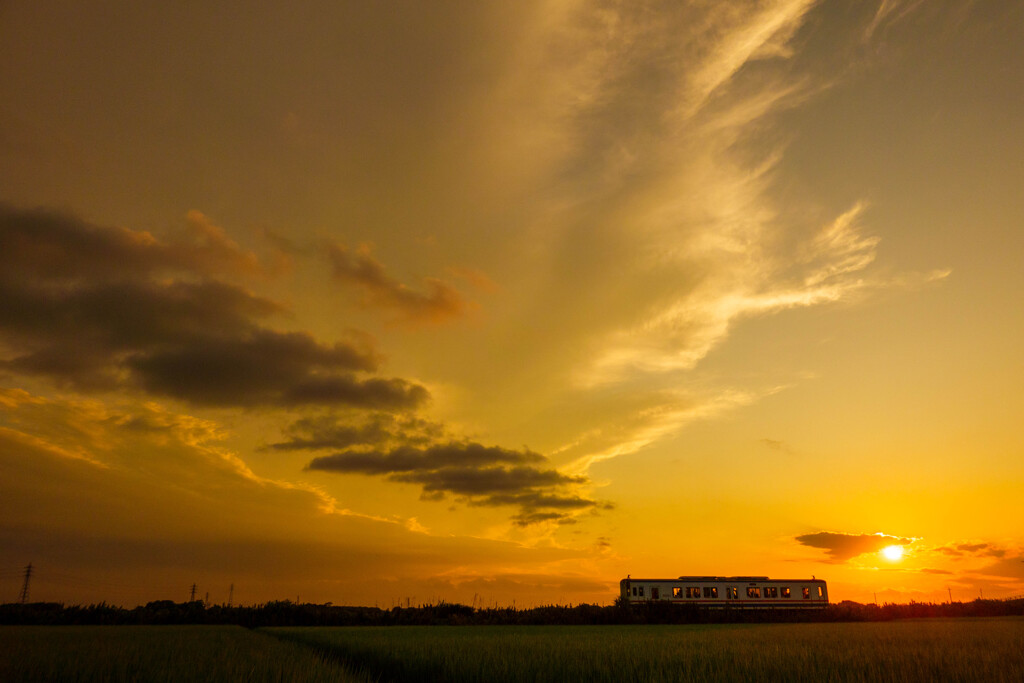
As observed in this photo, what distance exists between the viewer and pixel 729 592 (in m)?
66.0

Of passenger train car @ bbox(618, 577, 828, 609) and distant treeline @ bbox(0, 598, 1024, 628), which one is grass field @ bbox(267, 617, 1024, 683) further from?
passenger train car @ bbox(618, 577, 828, 609)

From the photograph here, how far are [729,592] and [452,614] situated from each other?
2847 centimetres

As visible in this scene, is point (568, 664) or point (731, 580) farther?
point (731, 580)

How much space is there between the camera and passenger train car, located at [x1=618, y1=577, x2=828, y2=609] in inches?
2571

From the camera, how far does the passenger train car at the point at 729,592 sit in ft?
214

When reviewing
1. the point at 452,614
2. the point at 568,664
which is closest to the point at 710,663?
the point at 568,664

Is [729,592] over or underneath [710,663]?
underneath

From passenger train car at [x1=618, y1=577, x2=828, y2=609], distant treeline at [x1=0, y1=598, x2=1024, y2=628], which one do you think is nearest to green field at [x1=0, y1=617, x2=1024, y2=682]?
distant treeline at [x1=0, y1=598, x2=1024, y2=628]

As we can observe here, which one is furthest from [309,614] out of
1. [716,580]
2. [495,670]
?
[495,670]

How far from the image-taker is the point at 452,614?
61.6 m

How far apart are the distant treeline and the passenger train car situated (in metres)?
2.10

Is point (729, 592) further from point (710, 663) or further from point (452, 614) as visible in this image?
point (710, 663)

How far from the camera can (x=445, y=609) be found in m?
63.9

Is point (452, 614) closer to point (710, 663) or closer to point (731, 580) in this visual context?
point (731, 580)
